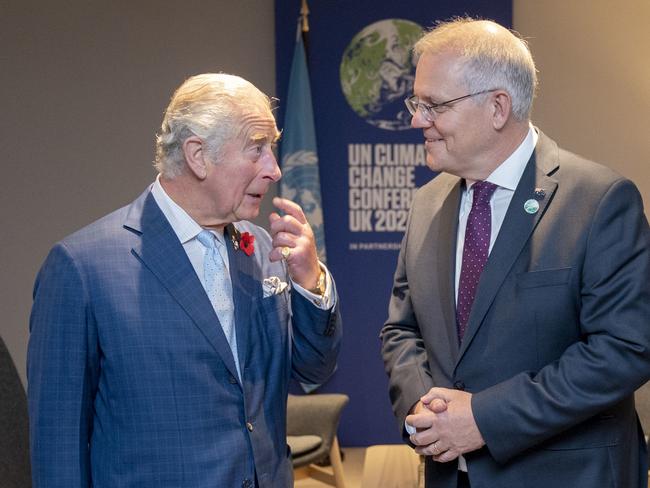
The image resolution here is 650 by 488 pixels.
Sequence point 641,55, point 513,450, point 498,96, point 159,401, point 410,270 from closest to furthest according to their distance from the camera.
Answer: point 159,401 < point 513,450 < point 498,96 < point 410,270 < point 641,55

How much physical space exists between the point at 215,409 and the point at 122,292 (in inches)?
A: 13.3

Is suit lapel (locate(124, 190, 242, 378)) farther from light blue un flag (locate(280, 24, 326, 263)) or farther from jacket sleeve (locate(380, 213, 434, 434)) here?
light blue un flag (locate(280, 24, 326, 263))

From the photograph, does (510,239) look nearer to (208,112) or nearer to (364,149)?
(208,112)

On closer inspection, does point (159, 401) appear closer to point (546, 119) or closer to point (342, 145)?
point (342, 145)

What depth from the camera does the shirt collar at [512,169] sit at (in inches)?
93.7

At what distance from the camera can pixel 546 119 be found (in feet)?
20.2

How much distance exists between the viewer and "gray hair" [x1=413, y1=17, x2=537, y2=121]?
93.0 inches

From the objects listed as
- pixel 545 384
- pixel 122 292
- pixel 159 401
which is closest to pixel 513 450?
pixel 545 384

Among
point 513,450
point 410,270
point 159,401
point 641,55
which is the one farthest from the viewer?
point 641,55

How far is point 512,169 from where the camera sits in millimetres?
2389

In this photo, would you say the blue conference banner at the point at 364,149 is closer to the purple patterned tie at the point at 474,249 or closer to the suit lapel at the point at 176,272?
the purple patterned tie at the point at 474,249

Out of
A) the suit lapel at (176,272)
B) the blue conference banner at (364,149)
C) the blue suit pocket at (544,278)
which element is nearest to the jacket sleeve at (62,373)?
the suit lapel at (176,272)

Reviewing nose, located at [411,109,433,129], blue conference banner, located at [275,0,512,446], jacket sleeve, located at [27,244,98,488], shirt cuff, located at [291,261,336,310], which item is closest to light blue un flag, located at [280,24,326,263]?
blue conference banner, located at [275,0,512,446]

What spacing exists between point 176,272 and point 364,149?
411 centimetres
